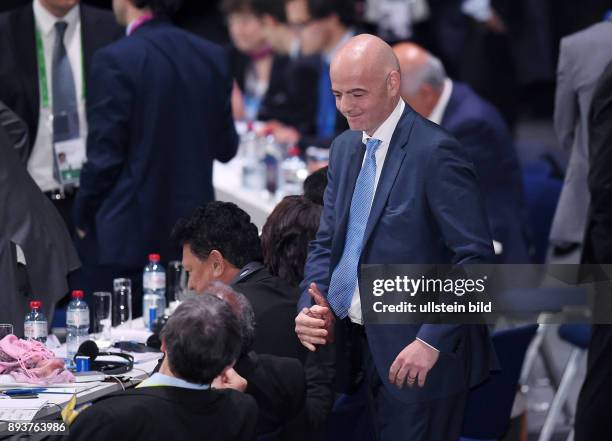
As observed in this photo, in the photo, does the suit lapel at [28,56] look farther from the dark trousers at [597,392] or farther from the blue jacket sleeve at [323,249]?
the dark trousers at [597,392]

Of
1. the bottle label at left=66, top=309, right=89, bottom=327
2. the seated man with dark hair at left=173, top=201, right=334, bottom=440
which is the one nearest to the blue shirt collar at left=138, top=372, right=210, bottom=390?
the seated man with dark hair at left=173, top=201, right=334, bottom=440

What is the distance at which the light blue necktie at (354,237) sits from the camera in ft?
11.0

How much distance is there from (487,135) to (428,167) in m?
2.65

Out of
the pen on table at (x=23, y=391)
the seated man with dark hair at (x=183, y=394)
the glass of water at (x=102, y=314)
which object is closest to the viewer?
the seated man with dark hair at (x=183, y=394)

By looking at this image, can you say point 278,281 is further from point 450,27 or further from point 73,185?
point 450,27

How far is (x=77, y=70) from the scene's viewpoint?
523 cm

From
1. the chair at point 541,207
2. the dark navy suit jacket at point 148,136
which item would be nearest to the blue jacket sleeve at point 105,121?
the dark navy suit jacket at point 148,136

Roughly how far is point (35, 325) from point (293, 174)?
2446 millimetres

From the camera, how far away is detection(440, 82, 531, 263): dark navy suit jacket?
578 cm

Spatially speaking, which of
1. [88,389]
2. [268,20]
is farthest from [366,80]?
[268,20]

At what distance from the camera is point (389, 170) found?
10.8 ft

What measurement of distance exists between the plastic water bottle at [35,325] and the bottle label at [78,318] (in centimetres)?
13

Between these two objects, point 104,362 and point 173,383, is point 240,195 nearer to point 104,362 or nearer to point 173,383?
point 104,362

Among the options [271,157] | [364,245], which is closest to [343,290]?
[364,245]
